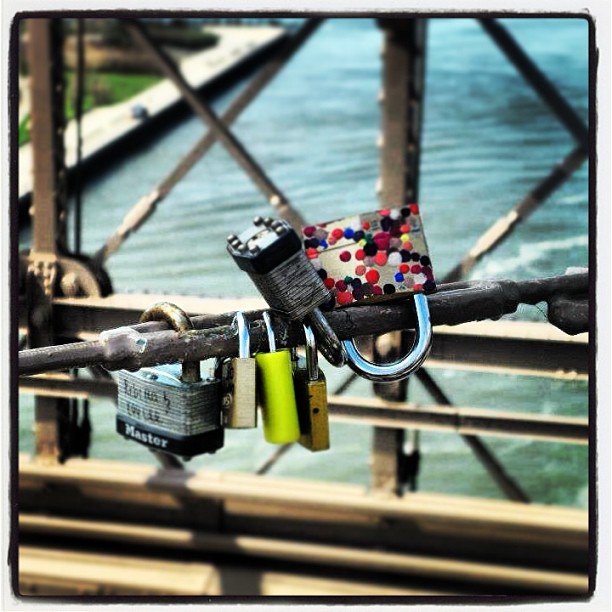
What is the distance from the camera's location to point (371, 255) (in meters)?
0.94

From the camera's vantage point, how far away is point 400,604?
46.2 inches

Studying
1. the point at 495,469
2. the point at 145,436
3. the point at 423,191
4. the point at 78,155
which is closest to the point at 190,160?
the point at 78,155

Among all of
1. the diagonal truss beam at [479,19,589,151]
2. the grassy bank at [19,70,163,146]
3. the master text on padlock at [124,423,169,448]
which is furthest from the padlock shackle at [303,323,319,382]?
the grassy bank at [19,70,163,146]

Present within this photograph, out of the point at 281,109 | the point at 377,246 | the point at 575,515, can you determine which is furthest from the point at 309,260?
the point at 281,109

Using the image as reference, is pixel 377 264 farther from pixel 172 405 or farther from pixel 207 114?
pixel 207 114

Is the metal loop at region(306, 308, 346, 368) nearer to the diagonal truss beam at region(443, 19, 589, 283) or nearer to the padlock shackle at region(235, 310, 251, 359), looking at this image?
the padlock shackle at region(235, 310, 251, 359)

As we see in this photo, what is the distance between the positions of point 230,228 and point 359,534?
78cm

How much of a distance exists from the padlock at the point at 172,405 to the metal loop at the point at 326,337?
3.7 inches

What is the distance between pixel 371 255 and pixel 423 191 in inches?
58.1

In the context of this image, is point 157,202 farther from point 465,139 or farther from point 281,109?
point 281,109

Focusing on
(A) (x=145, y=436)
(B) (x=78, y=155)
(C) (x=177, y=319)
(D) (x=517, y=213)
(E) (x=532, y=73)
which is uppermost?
(E) (x=532, y=73)

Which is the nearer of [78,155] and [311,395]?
[311,395]

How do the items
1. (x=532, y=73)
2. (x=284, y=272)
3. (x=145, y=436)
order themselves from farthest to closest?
(x=532, y=73) < (x=145, y=436) < (x=284, y=272)

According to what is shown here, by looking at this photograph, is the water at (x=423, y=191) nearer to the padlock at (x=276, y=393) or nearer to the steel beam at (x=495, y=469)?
the steel beam at (x=495, y=469)
